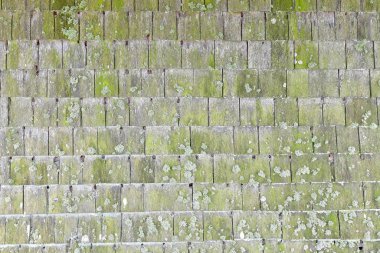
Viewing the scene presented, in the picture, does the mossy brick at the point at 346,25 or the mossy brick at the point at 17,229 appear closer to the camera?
the mossy brick at the point at 17,229

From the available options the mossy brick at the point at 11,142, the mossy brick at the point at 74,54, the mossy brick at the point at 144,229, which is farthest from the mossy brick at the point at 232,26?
the mossy brick at the point at 11,142

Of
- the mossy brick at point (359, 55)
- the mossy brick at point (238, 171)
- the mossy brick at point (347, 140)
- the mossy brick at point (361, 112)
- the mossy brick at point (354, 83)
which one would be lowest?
the mossy brick at point (238, 171)

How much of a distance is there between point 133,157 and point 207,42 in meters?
0.66

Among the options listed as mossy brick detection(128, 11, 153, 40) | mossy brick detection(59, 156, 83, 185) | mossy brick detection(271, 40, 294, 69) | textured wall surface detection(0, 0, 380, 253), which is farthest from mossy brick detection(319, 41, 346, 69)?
mossy brick detection(59, 156, 83, 185)

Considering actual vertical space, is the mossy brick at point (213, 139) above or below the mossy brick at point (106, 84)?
below

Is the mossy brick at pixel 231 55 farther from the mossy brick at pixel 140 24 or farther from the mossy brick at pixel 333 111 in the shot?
the mossy brick at pixel 333 111

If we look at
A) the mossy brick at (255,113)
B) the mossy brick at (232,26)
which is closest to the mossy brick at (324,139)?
the mossy brick at (255,113)

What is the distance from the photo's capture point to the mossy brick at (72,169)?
2.18 metres

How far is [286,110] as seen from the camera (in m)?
2.24

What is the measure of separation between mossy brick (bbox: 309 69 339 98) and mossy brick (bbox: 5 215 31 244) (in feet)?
4.96

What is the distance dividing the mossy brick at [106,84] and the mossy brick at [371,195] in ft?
4.26

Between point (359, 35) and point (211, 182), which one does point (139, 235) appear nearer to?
point (211, 182)

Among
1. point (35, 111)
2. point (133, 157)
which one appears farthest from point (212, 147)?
point (35, 111)

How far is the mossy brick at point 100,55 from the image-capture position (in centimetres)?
222
